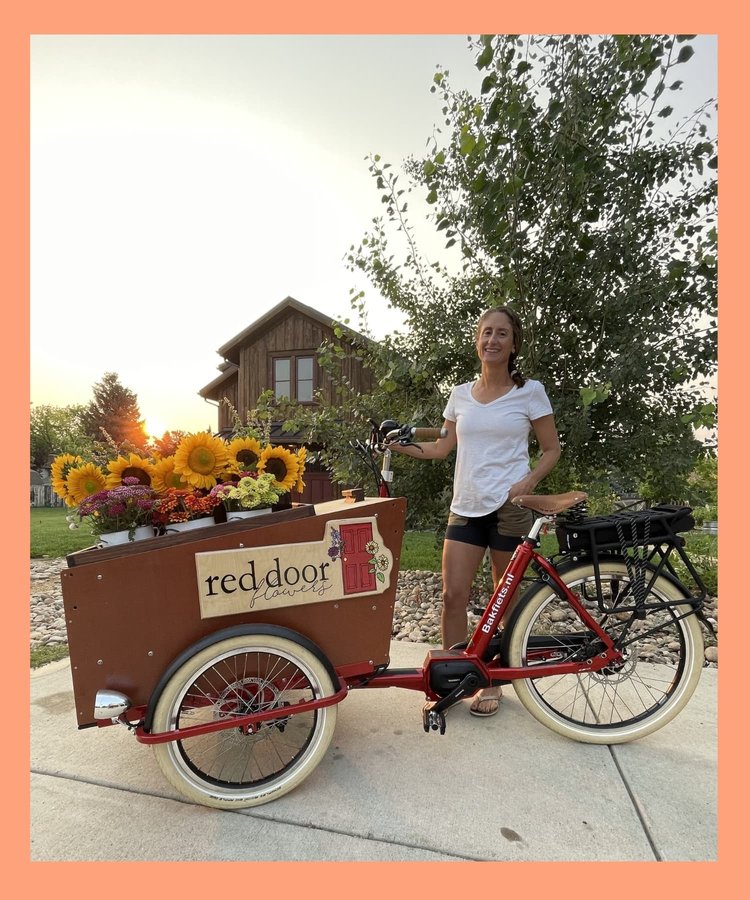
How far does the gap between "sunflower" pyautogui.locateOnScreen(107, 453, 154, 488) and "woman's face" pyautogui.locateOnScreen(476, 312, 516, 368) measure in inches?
58.5

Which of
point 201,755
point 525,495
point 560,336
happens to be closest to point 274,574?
point 201,755

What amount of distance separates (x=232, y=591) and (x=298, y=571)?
0.24 metres

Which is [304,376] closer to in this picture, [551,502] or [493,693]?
[493,693]

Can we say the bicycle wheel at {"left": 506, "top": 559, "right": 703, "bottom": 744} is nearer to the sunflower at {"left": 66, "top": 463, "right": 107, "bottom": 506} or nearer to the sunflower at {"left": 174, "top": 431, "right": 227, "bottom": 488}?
the sunflower at {"left": 174, "top": 431, "right": 227, "bottom": 488}

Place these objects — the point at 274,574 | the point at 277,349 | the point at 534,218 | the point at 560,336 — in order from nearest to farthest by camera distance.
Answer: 1. the point at 274,574
2. the point at 534,218
3. the point at 560,336
4. the point at 277,349

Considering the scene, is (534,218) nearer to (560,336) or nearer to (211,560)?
(560,336)

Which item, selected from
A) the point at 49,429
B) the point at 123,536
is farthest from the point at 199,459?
the point at 49,429

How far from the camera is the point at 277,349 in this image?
38.9 ft

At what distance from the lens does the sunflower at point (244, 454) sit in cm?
200

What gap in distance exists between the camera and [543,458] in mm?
2197

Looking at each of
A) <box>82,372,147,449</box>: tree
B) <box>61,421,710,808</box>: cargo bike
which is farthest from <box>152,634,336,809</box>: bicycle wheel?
<box>82,372,147,449</box>: tree

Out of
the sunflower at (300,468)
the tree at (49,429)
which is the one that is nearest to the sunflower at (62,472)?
the sunflower at (300,468)

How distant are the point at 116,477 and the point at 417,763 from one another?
1634 millimetres

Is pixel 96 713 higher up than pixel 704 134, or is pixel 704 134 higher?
pixel 704 134
